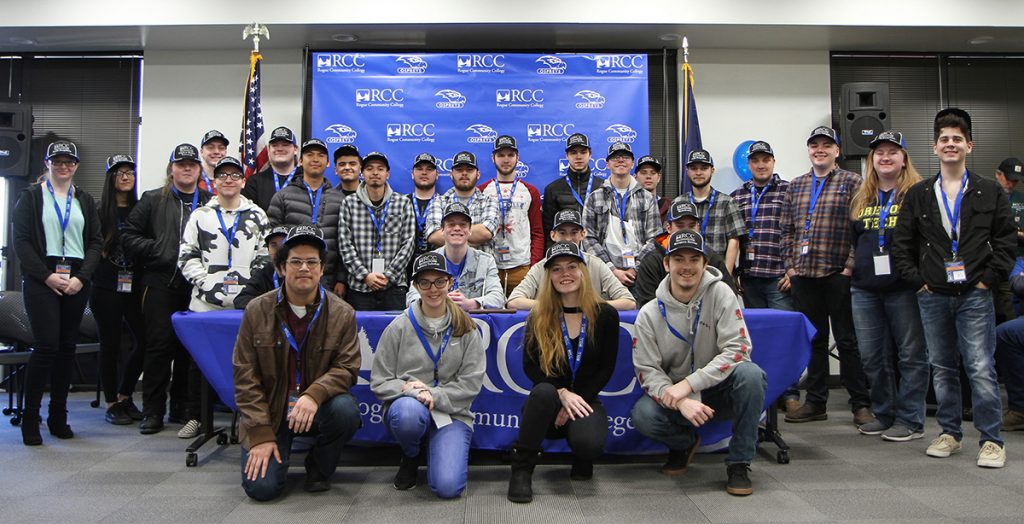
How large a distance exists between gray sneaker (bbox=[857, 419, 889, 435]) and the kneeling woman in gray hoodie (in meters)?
2.38

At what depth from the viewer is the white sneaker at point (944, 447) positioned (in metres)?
3.35

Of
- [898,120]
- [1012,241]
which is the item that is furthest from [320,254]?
[898,120]

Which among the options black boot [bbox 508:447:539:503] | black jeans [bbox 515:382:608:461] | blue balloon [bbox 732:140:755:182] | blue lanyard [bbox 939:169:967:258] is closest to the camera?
black boot [bbox 508:447:539:503]

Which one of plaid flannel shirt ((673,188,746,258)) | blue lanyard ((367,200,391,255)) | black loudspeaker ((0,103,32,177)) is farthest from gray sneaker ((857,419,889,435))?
black loudspeaker ((0,103,32,177))

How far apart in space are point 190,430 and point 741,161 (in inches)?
194

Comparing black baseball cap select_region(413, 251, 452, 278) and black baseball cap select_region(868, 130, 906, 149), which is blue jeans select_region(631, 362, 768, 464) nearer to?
black baseball cap select_region(413, 251, 452, 278)

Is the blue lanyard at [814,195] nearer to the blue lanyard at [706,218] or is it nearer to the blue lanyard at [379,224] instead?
the blue lanyard at [706,218]

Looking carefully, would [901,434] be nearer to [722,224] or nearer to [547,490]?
[722,224]

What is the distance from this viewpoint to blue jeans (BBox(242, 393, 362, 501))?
2812 millimetres

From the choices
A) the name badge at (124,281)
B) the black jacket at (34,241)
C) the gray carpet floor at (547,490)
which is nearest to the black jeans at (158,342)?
the name badge at (124,281)

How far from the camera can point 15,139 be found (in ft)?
19.4

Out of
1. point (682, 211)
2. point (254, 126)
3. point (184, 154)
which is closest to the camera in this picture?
point (682, 211)

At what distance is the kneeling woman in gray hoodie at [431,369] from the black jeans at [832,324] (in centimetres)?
234

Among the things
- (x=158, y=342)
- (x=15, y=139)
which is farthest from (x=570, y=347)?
(x=15, y=139)
